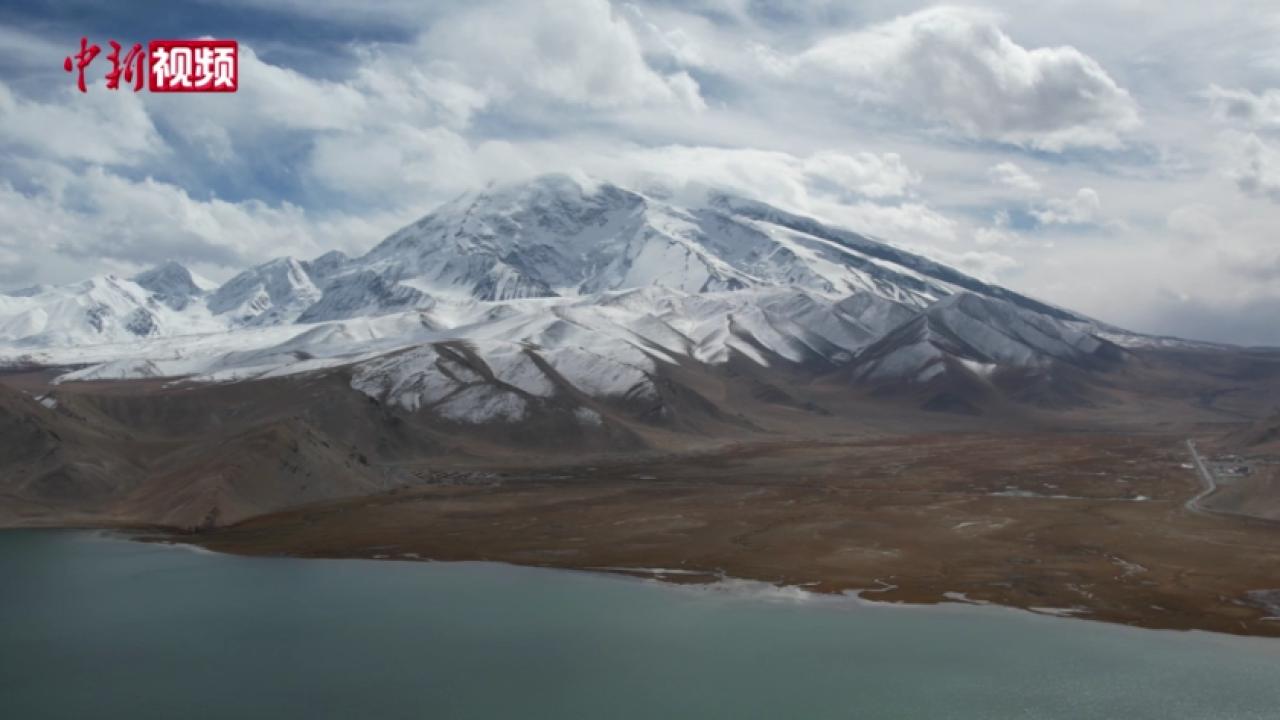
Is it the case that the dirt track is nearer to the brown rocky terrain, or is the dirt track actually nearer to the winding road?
the brown rocky terrain

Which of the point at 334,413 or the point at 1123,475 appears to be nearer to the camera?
the point at 1123,475

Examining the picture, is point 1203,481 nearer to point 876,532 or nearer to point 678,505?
point 876,532

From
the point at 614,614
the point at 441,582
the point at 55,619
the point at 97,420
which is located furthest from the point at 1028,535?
the point at 97,420

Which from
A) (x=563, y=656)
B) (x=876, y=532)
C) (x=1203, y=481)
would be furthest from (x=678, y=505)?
(x=1203, y=481)

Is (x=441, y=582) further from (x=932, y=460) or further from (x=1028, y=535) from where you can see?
(x=932, y=460)

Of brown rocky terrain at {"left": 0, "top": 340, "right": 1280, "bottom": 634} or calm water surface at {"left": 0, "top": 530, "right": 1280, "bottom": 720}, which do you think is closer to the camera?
calm water surface at {"left": 0, "top": 530, "right": 1280, "bottom": 720}

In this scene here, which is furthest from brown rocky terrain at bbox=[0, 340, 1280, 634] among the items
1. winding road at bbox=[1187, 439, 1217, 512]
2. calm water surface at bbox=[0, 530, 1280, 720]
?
calm water surface at bbox=[0, 530, 1280, 720]

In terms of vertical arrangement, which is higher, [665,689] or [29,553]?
[665,689]

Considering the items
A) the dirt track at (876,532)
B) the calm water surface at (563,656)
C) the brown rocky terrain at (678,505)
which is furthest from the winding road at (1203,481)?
the calm water surface at (563,656)
